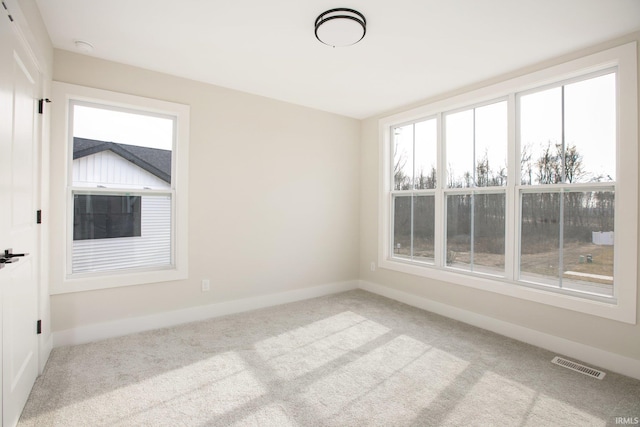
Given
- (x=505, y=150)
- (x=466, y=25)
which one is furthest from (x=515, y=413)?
(x=466, y=25)

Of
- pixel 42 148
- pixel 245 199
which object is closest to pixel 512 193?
pixel 245 199

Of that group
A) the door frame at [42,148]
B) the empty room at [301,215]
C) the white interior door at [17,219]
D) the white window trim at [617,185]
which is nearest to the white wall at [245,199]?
the empty room at [301,215]

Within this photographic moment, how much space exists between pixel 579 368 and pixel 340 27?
327cm

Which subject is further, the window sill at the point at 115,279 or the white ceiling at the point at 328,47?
the window sill at the point at 115,279

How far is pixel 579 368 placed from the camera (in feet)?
8.28

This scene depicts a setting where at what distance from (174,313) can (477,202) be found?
3549 mm

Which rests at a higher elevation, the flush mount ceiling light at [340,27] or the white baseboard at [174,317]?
the flush mount ceiling light at [340,27]

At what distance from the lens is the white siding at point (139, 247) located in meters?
2.99

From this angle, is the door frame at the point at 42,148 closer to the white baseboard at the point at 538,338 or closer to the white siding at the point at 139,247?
the white siding at the point at 139,247

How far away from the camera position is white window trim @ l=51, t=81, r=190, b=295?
2807 mm

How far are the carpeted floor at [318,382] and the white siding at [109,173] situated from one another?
150 centimetres

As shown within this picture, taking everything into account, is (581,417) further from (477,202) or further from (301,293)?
(301,293)

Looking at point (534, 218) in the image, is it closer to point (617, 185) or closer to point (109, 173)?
point (617, 185)

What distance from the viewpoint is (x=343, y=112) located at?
4.59 meters
